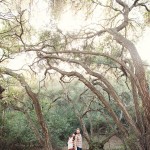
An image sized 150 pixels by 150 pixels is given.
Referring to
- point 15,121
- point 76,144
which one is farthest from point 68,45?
point 15,121

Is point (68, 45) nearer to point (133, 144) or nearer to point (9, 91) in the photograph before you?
point (9, 91)

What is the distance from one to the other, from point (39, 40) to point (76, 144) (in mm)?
4608

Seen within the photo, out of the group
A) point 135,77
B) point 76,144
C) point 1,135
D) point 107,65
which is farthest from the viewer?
point 1,135

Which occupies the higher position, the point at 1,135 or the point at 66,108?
the point at 66,108

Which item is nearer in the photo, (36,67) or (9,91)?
(9,91)

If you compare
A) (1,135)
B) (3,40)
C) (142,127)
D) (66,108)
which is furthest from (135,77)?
(66,108)

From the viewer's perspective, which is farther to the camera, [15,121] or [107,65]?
[15,121]

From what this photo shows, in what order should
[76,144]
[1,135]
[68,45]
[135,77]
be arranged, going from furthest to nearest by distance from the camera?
[1,135], [76,144], [68,45], [135,77]

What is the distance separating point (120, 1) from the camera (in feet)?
39.5

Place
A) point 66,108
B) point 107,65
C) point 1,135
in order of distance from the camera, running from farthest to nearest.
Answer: point 66,108
point 1,135
point 107,65

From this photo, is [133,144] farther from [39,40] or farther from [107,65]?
[107,65]

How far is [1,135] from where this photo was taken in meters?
22.7

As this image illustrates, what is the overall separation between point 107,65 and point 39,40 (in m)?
6.22

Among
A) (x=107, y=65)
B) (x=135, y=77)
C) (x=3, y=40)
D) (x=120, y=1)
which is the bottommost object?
(x=135, y=77)
